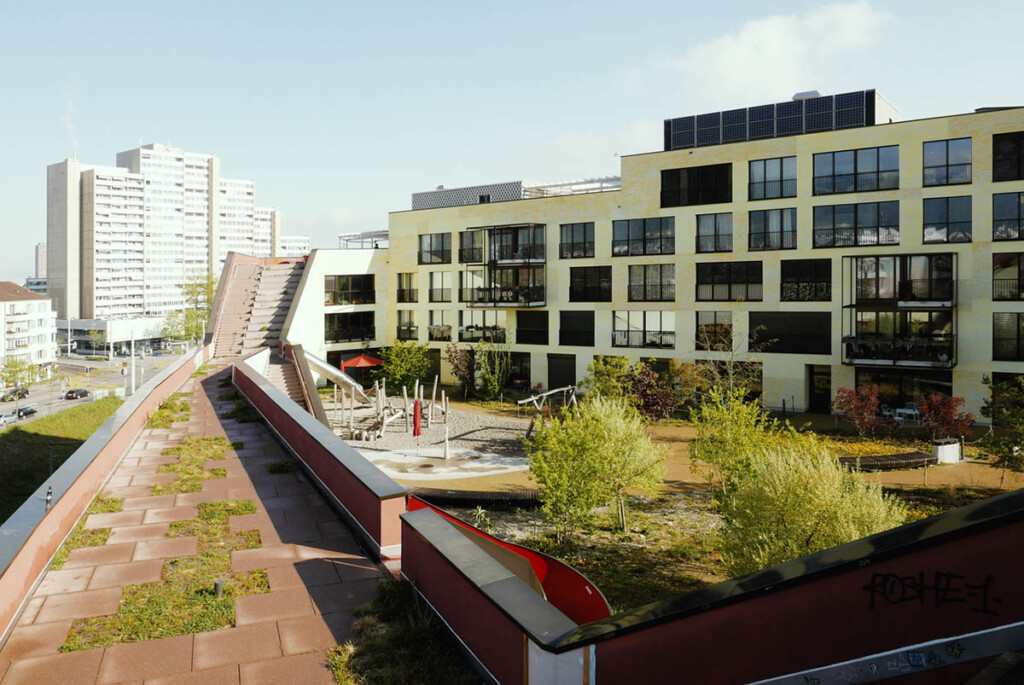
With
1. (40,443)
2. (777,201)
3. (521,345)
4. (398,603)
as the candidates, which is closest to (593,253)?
(521,345)

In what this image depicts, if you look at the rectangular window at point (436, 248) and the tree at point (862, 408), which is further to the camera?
the rectangular window at point (436, 248)

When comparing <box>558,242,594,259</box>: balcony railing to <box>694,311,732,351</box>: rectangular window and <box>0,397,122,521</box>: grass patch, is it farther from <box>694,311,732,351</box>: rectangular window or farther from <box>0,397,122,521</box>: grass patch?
<box>0,397,122,521</box>: grass patch

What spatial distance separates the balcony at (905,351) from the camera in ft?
108

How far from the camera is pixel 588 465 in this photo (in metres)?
18.2

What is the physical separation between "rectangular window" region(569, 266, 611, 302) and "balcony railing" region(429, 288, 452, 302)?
9.67 meters

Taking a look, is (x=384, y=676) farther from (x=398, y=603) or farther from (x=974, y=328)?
(x=974, y=328)

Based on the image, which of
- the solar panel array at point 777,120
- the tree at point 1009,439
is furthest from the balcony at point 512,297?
the tree at point 1009,439

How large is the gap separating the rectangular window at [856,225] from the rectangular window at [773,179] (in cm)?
196

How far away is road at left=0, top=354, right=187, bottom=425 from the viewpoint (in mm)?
100875

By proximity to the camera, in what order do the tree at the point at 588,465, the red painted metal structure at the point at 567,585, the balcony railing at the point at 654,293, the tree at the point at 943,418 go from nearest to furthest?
the red painted metal structure at the point at 567,585 < the tree at the point at 588,465 < the tree at the point at 943,418 < the balcony railing at the point at 654,293

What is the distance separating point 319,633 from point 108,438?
767cm

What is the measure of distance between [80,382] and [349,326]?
96095mm

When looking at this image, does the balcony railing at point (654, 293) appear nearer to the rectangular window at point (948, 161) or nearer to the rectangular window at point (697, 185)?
the rectangular window at point (697, 185)

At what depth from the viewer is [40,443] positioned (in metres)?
36.6
